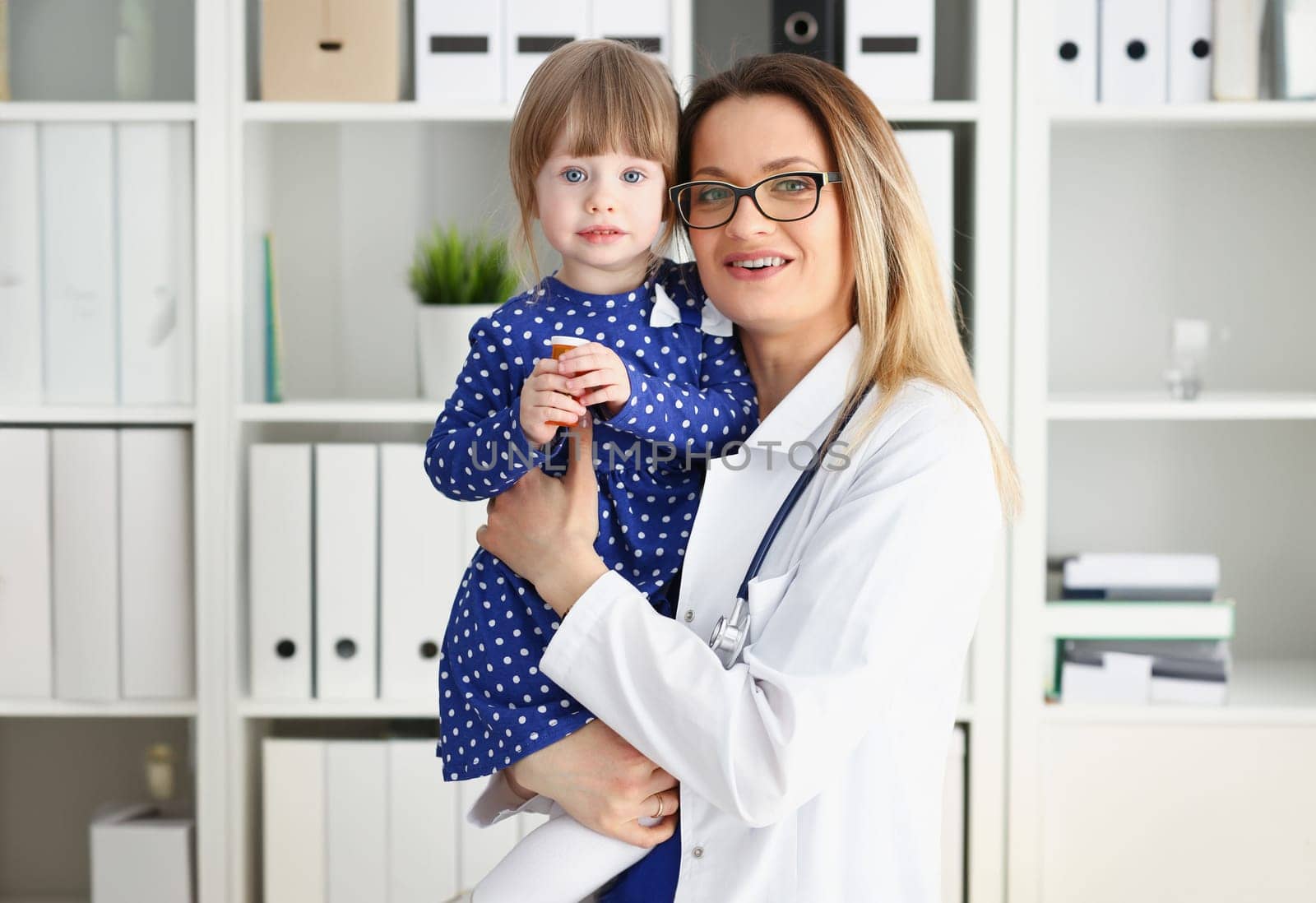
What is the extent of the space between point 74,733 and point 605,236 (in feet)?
6.51

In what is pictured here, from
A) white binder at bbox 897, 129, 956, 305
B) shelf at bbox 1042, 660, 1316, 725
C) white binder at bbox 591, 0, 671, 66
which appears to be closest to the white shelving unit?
shelf at bbox 1042, 660, 1316, 725

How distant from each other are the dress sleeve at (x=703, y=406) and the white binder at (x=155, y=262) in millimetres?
1222

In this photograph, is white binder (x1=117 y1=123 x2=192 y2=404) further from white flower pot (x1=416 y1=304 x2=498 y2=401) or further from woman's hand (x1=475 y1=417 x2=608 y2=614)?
woman's hand (x1=475 y1=417 x2=608 y2=614)

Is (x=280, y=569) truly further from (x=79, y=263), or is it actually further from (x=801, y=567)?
(x=801, y=567)

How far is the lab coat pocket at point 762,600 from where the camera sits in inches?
45.9

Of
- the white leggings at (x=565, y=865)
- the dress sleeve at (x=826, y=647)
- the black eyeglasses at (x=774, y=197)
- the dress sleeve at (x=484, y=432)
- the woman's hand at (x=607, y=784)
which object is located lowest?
the white leggings at (x=565, y=865)

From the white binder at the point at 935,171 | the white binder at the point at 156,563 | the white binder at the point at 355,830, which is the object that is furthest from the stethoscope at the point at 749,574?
the white binder at the point at 156,563

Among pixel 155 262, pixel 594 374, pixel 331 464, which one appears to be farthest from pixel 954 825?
pixel 155 262

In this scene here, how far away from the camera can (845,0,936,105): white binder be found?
211 cm

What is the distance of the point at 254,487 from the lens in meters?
2.21

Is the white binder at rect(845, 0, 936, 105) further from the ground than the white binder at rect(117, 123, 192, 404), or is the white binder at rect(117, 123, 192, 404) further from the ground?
the white binder at rect(845, 0, 936, 105)

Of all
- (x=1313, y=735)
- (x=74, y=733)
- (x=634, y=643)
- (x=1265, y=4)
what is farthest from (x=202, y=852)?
(x=1265, y=4)

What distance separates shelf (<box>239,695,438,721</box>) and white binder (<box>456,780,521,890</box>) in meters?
0.16

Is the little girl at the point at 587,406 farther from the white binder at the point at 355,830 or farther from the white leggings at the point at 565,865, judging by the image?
the white binder at the point at 355,830
